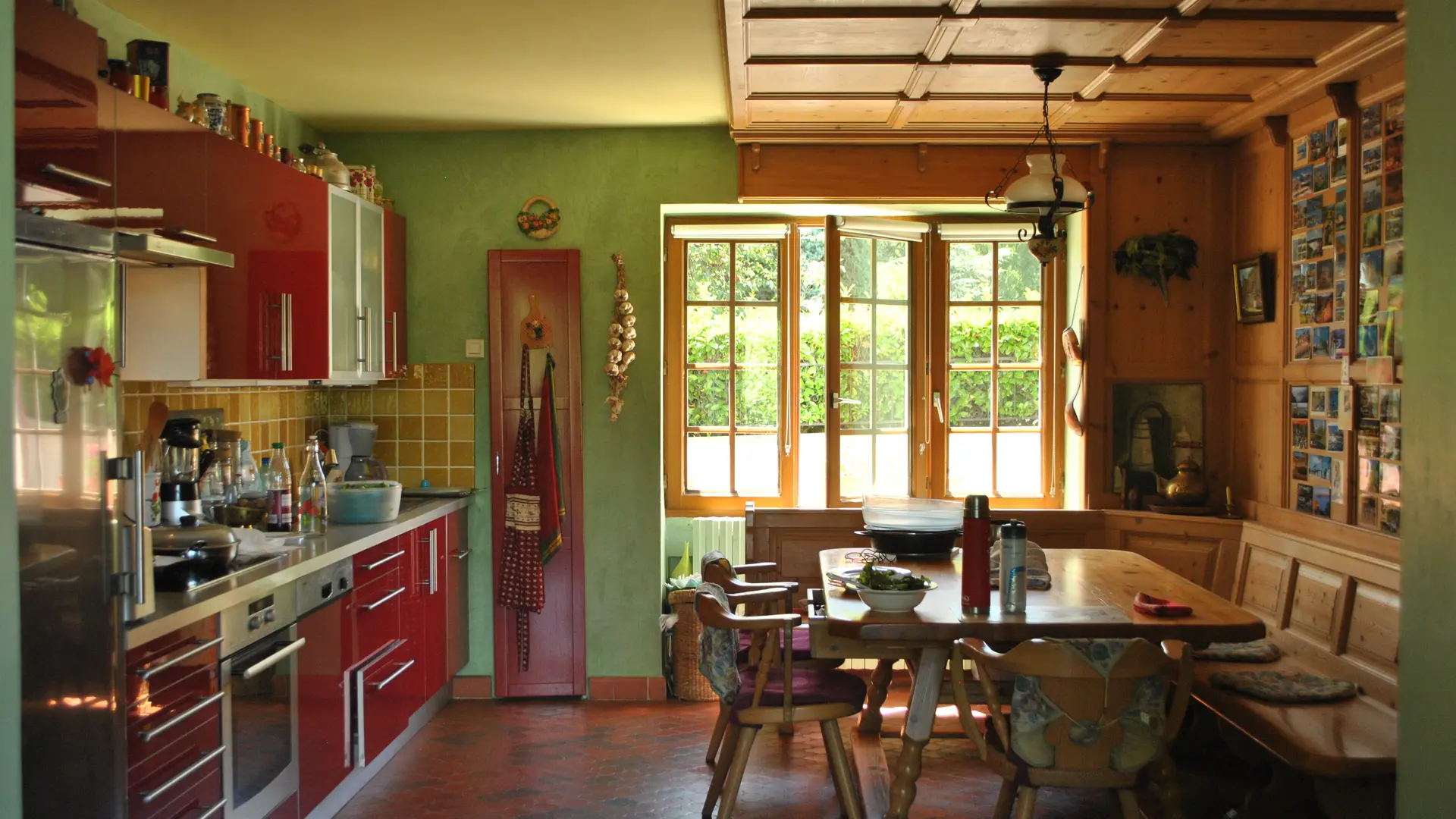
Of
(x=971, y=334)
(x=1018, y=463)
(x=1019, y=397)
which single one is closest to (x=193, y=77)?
(x=971, y=334)

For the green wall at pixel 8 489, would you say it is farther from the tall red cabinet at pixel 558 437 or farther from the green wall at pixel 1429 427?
the tall red cabinet at pixel 558 437

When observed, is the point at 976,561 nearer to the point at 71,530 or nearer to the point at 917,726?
the point at 917,726

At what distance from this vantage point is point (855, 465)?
5406 mm

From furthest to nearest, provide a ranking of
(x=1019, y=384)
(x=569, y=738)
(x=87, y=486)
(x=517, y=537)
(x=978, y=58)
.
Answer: (x=1019, y=384)
(x=517, y=537)
(x=569, y=738)
(x=978, y=58)
(x=87, y=486)

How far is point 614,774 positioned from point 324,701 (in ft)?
3.81

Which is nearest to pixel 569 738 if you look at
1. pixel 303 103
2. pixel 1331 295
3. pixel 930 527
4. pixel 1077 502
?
pixel 930 527

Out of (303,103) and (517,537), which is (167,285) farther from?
(517,537)

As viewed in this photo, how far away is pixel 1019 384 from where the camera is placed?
5418 millimetres

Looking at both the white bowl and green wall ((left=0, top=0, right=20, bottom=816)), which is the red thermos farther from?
green wall ((left=0, top=0, right=20, bottom=816))

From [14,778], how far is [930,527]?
3225mm

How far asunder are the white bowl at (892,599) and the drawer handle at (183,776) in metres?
1.75

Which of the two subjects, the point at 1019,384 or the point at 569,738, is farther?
the point at 1019,384

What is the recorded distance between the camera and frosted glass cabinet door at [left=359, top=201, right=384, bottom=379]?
450 centimetres

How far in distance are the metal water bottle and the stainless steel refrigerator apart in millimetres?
2197
